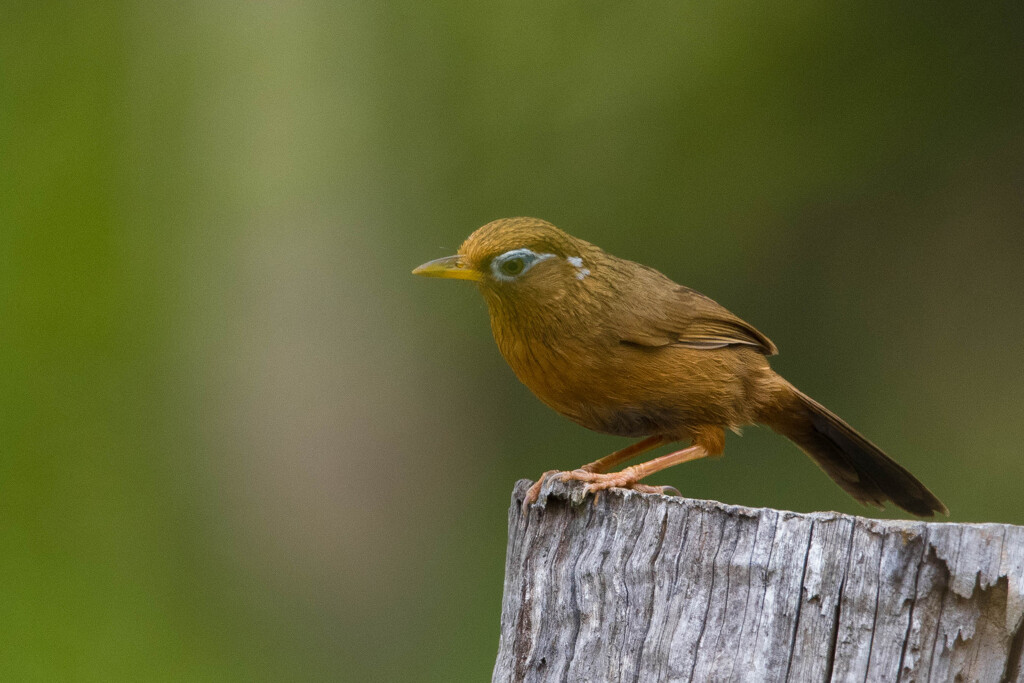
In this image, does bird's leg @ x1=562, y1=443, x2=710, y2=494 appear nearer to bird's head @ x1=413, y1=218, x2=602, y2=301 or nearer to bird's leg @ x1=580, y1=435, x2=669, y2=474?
bird's leg @ x1=580, y1=435, x2=669, y2=474

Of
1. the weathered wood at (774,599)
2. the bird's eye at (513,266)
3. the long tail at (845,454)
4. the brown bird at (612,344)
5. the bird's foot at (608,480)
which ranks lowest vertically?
the weathered wood at (774,599)

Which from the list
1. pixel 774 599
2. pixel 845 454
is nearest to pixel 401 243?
pixel 845 454

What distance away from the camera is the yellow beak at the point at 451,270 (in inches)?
158

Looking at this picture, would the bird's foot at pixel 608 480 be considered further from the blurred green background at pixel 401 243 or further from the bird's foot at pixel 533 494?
the blurred green background at pixel 401 243

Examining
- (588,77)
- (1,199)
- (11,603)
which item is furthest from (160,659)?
(588,77)

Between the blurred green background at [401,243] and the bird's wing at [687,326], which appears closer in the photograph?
the bird's wing at [687,326]

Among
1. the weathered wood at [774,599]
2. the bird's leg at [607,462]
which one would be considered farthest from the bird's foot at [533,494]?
the weathered wood at [774,599]

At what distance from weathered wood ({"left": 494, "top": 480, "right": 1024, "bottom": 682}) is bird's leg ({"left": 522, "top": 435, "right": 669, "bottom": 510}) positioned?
265 millimetres

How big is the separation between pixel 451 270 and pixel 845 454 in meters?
1.90

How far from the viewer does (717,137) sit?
9.52 meters

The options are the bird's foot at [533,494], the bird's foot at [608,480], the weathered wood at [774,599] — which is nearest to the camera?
the weathered wood at [774,599]

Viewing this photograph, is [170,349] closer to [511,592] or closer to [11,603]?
[11,603]

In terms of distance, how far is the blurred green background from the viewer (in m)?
8.90

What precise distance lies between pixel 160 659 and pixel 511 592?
559cm
